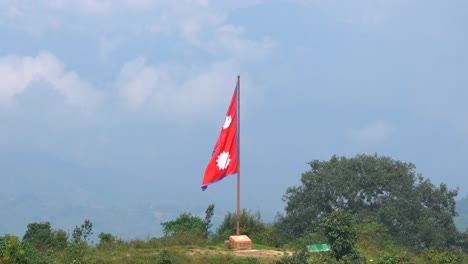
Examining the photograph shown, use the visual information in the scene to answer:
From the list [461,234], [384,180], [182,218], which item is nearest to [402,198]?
[384,180]

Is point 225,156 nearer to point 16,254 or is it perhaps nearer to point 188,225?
point 188,225

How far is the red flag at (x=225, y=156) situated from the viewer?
25281 mm

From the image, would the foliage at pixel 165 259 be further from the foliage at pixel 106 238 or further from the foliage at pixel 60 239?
the foliage at pixel 60 239

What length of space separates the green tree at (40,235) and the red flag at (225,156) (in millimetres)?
9135

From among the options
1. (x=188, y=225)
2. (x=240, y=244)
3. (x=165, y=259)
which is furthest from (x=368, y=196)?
(x=165, y=259)

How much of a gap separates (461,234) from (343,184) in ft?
31.4

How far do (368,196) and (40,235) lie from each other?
26066mm

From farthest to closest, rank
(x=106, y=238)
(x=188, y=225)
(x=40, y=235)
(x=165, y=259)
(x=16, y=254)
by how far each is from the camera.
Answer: (x=188, y=225), (x=40, y=235), (x=106, y=238), (x=165, y=259), (x=16, y=254)

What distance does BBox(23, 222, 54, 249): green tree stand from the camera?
29031mm

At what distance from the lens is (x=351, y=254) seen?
823 inches

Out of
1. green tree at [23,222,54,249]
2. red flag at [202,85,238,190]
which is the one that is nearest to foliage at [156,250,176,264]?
red flag at [202,85,238,190]

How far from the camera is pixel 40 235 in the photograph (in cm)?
2984

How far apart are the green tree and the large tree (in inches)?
828

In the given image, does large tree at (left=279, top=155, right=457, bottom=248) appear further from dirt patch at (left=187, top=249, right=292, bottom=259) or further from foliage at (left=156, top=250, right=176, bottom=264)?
foliage at (left=156, top=250, right=176, bottom=264)
